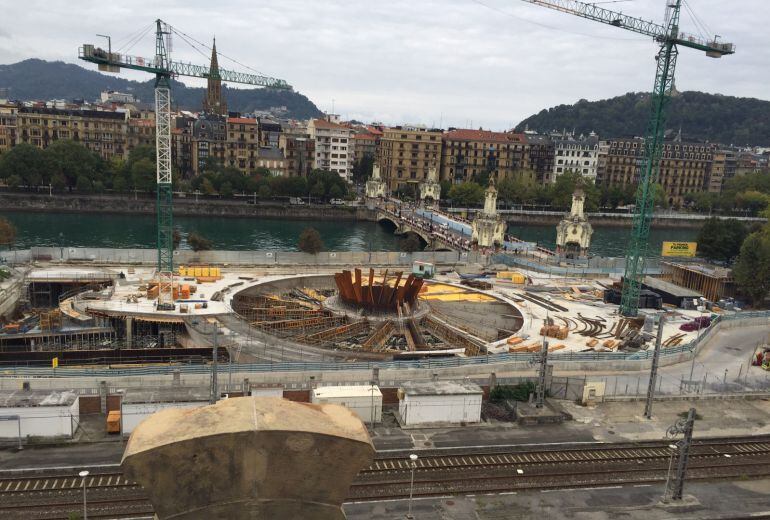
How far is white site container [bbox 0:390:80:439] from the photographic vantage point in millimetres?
25516

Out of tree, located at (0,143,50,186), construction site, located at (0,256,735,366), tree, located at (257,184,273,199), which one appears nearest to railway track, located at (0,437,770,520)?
construction site, located at (0,256,735,366)

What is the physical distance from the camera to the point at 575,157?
144 metres

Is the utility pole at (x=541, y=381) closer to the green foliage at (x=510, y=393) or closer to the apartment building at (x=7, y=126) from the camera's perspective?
the green foliage at (x=510, y=393)

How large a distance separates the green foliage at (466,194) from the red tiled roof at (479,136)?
68.4ft

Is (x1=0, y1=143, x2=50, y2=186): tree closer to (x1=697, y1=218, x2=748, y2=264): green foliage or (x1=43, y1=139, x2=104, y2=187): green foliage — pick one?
(x1=43, y1=139, x2=104, y2=187): green foliage

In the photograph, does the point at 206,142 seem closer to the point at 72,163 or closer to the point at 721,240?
the point at 72,163

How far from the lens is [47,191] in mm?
103438

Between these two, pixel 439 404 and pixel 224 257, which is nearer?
pixel 439 404

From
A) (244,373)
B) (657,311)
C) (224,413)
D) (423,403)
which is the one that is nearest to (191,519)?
(224,413)

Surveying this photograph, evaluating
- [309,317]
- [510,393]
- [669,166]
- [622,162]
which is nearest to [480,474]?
[510,393]

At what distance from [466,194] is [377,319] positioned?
3120 inches

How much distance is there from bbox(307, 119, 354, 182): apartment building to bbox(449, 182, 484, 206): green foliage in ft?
85.3

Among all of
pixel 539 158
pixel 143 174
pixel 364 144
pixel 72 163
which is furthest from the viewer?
pixel 364 144

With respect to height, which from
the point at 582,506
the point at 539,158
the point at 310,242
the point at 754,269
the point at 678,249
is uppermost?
the point at 539,158
